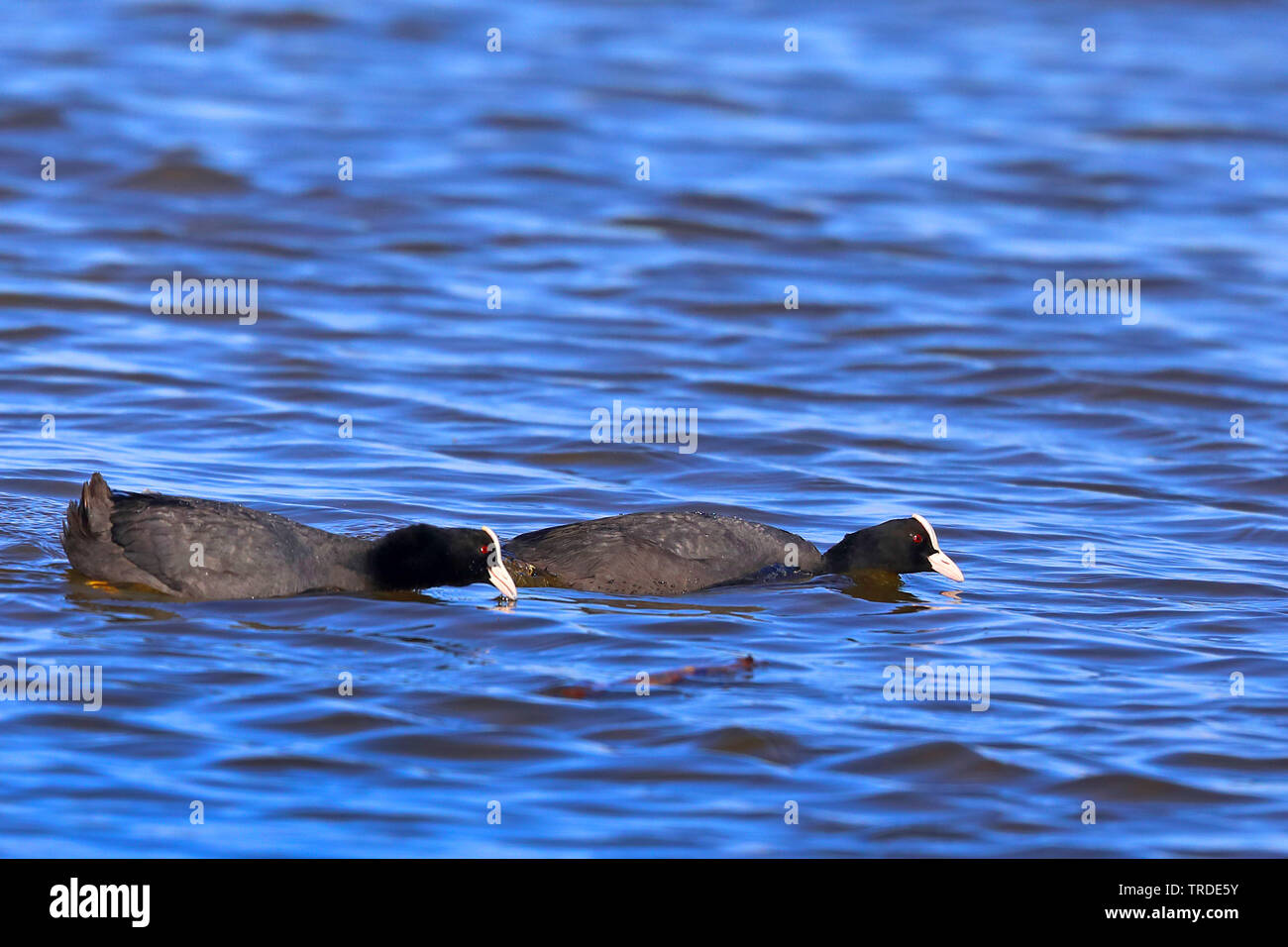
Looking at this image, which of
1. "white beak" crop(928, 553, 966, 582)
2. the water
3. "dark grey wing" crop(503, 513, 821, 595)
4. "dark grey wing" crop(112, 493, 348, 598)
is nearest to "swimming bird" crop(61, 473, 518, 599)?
"dark grey wing" crop(112, 493, 348, 598)

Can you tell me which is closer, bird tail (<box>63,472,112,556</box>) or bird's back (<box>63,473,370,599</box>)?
bird's back (<box>63,473,370,599</box>)

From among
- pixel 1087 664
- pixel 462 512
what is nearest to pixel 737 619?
pixel 1087 664

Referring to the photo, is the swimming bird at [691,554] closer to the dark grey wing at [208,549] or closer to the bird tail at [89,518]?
the dark grey wing at [208,549]

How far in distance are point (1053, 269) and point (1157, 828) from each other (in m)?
14.6

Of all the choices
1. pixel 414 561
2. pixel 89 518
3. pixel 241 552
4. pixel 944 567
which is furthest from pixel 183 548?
pixel 944 567

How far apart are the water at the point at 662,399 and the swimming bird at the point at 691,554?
0.78 feet

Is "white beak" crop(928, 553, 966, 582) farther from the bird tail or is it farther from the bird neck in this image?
the bird tail

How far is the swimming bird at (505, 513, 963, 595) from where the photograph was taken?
35.6 ft

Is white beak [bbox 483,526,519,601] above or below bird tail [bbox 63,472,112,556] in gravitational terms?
below

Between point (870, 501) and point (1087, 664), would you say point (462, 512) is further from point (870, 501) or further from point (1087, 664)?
point (1087, 664)

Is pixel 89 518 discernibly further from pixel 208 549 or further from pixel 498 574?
pixel 498 574

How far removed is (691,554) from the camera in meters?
11.0

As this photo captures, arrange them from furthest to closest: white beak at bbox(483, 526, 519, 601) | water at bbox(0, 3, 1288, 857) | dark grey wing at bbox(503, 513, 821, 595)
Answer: dark grey wing at bbox(503, 513, 821, 595) → white beak at bbox(483, 526, 519, 601) → water at bbox(0, 3, 1288, 857)

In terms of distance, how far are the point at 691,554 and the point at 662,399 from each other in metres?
5.62
